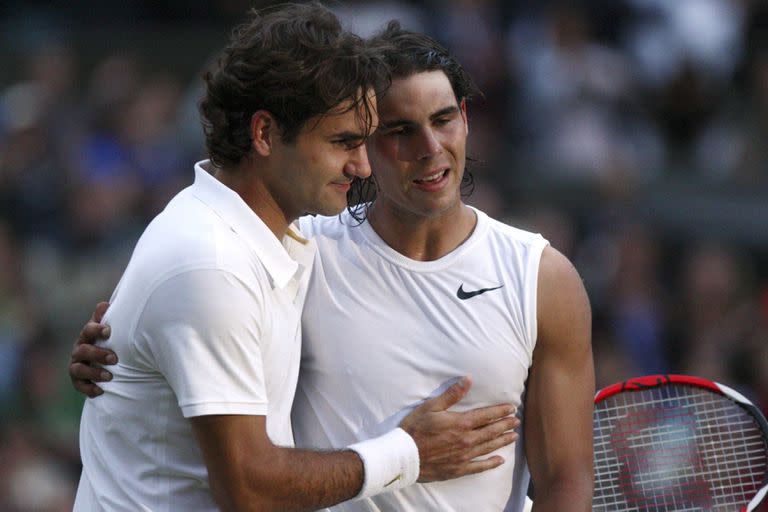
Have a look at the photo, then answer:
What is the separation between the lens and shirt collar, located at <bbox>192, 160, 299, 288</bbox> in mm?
3369

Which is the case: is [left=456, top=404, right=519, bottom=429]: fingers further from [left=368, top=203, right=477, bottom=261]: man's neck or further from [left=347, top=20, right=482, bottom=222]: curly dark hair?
[left=347, top=20, right=482, bottom=222]: curly dark hair

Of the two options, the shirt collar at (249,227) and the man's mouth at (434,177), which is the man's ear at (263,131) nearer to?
the shirt collar at (249,227)

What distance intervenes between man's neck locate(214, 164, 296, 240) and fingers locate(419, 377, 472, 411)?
1.92 ft

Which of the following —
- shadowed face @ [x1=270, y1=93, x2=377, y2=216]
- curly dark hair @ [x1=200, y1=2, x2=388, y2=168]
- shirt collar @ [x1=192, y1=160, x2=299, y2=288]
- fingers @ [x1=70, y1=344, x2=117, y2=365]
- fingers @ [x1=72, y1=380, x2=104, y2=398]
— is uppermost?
curly dark hair @ [x1=200, y1=2, x2=388, y2=168]

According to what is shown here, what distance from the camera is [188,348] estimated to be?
3.15 m

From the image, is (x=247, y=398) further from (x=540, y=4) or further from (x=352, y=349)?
(x=540, y=4)

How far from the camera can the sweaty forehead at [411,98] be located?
364cm

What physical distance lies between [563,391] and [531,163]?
5.05 metres

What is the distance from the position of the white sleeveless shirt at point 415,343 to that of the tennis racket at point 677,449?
392 mm

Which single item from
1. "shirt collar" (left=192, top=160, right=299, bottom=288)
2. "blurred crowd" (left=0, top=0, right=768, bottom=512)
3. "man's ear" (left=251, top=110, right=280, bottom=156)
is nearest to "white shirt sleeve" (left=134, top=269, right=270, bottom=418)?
"shirt collar" (left=192, top=160, right=299, bottom=288)

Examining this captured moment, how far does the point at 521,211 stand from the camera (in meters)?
8.05

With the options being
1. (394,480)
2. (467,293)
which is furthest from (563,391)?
(394,480)

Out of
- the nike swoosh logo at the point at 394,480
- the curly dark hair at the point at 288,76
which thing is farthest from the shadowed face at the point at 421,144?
the nike swoosh logo at the point at 394,480

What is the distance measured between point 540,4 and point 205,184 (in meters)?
6.00
